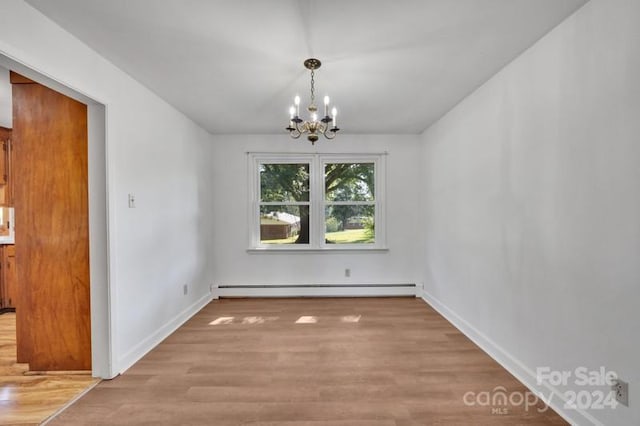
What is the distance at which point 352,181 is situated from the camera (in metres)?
4.74

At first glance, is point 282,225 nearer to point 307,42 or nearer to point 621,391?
point 307,42

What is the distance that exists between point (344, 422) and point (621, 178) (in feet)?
6.82

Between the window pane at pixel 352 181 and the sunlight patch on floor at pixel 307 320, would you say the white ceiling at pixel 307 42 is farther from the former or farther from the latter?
the sunlight patch on floor at pixel 307 320

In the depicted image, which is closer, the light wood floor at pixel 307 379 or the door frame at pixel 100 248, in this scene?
the light wood floor at pixel 307 379

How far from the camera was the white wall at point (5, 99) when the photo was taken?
2.57 metres

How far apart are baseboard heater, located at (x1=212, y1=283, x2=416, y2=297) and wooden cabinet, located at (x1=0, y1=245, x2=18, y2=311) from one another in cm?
254

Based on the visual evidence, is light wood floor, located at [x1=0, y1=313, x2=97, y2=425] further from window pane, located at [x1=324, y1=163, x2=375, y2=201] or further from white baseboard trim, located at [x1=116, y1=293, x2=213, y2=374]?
window pane, located at [x1=324, y1=163, x2=375, y2=201]

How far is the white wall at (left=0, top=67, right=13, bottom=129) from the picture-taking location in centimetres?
257

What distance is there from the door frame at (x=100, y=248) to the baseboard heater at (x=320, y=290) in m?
2.22

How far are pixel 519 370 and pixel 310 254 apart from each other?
295 cm

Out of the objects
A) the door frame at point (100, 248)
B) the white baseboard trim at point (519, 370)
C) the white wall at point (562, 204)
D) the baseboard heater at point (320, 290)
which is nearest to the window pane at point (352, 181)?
the baseboard heater at point (320, 290)

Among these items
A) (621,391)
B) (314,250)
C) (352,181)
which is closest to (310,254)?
(314,250)

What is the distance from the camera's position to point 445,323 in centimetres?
351

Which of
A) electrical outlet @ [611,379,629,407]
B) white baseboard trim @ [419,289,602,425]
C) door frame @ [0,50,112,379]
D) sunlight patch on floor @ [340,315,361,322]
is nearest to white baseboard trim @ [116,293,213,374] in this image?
door frame @ [0,50,112,379]
